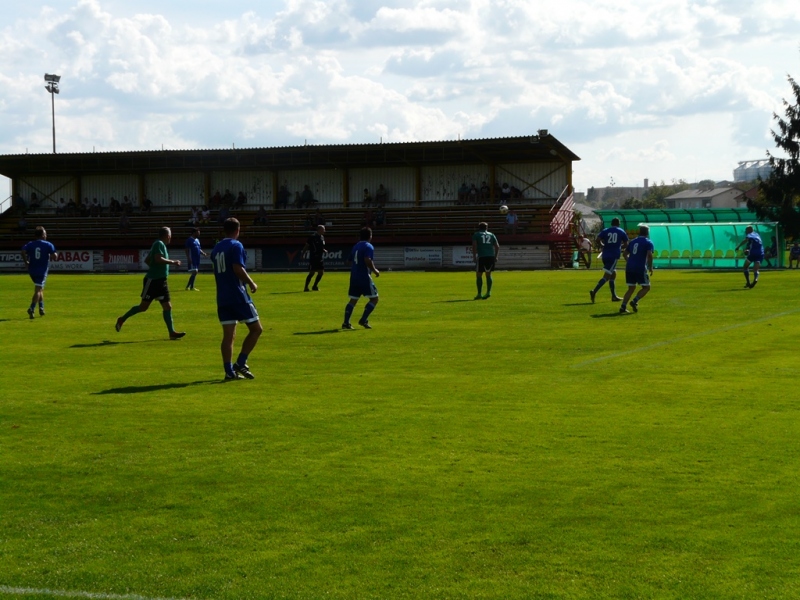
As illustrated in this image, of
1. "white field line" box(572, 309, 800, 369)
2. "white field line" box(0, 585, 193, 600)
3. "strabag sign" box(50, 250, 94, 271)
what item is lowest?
"white field line" box(0, 585, 193, 600)

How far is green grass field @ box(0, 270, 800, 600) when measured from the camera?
5.96 metres

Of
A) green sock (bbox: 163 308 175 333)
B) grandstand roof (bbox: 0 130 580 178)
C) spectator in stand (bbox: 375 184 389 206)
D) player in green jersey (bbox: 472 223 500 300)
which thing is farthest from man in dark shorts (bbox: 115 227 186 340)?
spectator in stand (bbox: 375 184 389 206)

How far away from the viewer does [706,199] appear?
178625 mm

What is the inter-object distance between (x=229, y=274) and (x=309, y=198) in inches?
2123

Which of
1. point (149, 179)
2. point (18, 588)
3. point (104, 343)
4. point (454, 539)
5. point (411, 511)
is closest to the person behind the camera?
point (18, 588)

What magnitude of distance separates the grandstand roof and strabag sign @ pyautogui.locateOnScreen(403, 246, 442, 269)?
820 cm

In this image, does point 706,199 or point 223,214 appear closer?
point 223,214

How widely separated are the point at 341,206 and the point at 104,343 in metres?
50.2

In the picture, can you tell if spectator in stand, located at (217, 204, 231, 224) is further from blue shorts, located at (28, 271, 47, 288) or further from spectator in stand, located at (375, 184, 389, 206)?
blue shorts, located at (28, 271, 47, 288)

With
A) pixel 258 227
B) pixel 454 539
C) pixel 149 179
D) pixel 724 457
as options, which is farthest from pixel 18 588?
pixel 149 179

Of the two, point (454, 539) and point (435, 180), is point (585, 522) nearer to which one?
point (454, 539)

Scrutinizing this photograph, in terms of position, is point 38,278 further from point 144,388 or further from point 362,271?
point 144,388

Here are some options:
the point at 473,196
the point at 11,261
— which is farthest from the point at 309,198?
the point at 11,261

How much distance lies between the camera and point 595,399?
11.6 metres
